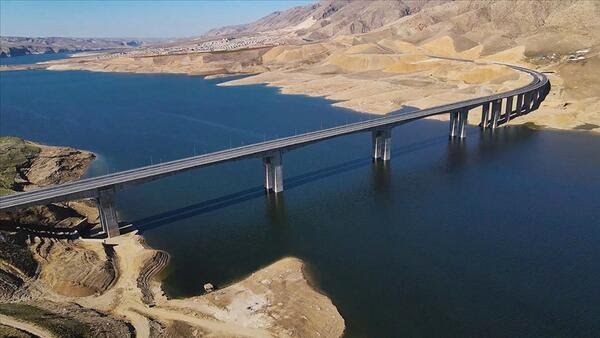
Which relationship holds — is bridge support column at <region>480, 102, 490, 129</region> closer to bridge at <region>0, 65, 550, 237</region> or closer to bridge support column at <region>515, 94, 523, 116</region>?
bridge at <region>0, 65, 550, 237</region>

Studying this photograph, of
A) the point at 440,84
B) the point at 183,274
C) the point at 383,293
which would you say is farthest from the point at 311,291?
the point at 440,84

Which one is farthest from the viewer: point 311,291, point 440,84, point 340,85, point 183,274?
point 340,85

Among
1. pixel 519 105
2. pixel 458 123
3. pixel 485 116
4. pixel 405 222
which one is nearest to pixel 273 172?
pixel 405 222

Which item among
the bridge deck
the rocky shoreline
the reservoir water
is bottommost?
the reservoir water

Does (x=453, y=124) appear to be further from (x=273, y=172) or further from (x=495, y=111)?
(x=273, y=172)

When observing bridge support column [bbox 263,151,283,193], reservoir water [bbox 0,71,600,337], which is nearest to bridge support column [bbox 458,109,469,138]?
reservoir water [bbox 0,71,600,337]

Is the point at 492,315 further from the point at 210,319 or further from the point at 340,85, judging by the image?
the point at 340,85

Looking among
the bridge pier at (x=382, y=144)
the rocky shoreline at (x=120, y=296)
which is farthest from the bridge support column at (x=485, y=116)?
the rocky shoreline at (x=120, y=296)

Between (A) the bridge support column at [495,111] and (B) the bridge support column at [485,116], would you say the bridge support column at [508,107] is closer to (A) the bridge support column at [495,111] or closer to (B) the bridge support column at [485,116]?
(A) the bridge support column at [495,111]
